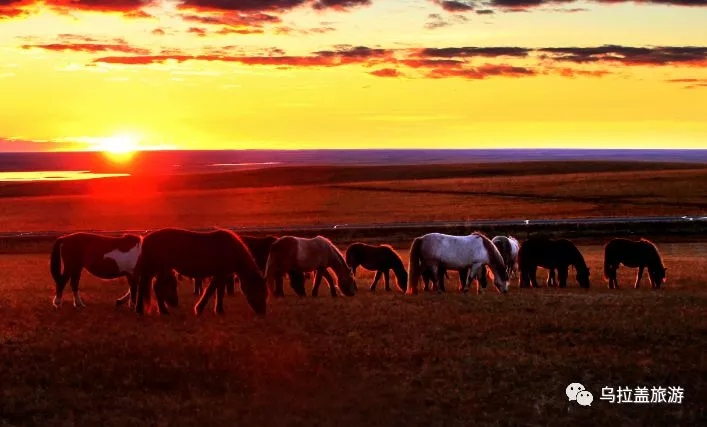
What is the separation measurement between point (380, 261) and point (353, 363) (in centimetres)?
1271

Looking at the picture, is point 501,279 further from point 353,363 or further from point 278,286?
point 353,363

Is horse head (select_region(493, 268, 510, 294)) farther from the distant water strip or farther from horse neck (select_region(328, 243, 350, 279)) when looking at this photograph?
the distant water strip

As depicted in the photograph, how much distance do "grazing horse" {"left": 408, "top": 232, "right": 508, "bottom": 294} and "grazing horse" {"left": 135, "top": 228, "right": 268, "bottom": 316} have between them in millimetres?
6141

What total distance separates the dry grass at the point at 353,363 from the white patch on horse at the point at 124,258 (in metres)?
1.19

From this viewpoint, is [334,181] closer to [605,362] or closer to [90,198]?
[90,198]

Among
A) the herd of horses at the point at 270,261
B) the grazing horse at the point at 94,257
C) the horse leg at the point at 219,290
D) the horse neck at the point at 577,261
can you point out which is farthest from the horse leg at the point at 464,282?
the grazing horse at the point at 94,257

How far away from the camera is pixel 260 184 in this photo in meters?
113

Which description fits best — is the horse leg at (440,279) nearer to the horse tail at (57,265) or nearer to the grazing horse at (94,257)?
the grazing horse at (94,257)

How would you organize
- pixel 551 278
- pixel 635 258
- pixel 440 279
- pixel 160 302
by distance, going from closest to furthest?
pixel 160 302, pixel 440 279, pixel 635 258, pixel 551 278

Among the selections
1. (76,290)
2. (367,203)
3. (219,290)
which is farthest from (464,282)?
(367,203)

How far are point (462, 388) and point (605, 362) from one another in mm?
2649

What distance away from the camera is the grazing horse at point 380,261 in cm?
2575

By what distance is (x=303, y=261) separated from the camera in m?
21.8

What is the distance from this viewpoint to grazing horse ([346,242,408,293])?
25752mm
